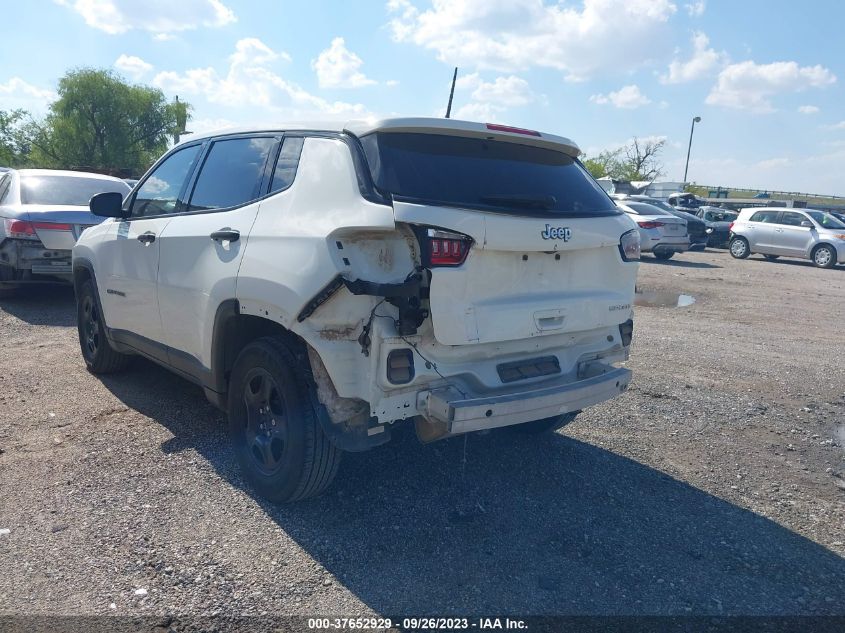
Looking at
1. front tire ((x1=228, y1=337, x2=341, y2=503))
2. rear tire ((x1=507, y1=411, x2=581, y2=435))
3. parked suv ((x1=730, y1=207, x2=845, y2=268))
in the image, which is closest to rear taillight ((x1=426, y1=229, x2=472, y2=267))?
front tire ((x1=228, y1=337, x2=341, y2=503))

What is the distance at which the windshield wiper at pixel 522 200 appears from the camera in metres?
3.37

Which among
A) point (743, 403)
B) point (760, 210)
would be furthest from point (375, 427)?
point (760, 210)

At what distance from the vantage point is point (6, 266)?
340 inches

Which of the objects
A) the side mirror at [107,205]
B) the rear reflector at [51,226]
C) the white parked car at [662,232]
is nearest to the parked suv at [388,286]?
the side mirror at [107,205]

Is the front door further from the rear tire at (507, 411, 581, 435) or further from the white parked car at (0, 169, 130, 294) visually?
the white parked car at (0, 169, 130, 294)

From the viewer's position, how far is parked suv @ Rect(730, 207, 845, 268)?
19734 millimetres

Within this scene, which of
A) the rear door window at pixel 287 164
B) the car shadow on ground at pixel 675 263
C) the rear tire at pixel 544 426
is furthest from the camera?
the car shadow on ground at pixel 675 263

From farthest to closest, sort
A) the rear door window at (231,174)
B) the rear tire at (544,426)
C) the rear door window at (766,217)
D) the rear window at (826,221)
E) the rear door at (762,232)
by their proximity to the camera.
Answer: the rear door window at (766,217) → the rear door at (762,232) → the rear window at (826,221) → the rear tire at (544,426) → the rear door window at (231,174)

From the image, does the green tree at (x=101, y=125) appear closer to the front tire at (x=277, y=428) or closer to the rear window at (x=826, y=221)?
the rear window at (x=826, y=221)

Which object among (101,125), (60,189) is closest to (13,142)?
(101,125)

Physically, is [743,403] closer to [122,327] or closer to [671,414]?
[671,414]

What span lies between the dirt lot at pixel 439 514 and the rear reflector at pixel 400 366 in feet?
3.03

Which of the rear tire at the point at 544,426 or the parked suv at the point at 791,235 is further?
the parked suv at the point at 791,235

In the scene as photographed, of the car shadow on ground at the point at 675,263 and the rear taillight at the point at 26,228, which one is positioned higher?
the rear taillight at the point at 26,228
